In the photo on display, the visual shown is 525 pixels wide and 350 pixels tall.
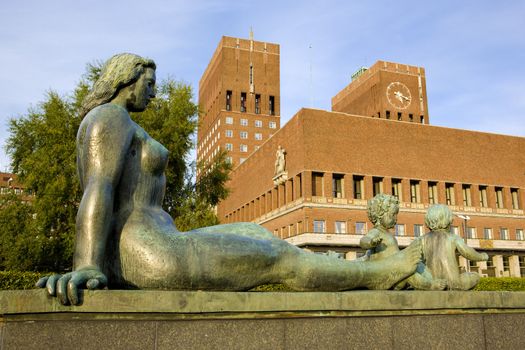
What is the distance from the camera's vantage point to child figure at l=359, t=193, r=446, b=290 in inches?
144

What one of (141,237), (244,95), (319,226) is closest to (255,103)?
(244,95)

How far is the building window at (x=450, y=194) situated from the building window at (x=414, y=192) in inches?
141

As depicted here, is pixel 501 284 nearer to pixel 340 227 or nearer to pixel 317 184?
pixel 340 227

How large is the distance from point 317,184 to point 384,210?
4580 centimetres

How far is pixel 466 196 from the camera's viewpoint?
5628cm

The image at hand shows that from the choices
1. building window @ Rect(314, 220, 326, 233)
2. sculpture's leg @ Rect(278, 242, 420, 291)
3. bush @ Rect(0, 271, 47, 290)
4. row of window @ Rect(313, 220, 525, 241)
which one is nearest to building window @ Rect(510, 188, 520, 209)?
Answer: row of window @ Rect(313, 220, 525, 241)

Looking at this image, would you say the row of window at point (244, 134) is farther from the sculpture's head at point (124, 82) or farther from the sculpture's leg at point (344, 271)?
the sculpture's leg at point (344, 271)

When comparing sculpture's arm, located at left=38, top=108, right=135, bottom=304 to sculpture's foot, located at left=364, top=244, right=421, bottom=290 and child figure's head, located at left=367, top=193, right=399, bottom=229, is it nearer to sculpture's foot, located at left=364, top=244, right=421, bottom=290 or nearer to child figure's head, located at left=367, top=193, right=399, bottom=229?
sculpture's foot, located at left=364, top=244, right=421, bottom=290

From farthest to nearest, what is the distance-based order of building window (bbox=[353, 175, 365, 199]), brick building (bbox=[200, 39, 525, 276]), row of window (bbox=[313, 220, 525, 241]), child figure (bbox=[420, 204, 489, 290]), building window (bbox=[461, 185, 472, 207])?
building window (bbox=[461, 185, 472, 207]) → building window (bbox=[353, 175, 365, 199]) → brick building (bbox=[200, 39, 525, 276]) → row of window (bbox=[313, 220, 525, 241]) → child figure (bbox=[420, 204, 489, 290])

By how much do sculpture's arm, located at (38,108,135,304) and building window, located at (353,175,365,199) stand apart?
162ft

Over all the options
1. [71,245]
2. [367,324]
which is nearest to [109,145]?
[367,324]

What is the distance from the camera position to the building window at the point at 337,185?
166 ft

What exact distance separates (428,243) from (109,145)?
2.93m

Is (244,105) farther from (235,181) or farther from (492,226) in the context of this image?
(492,226)
